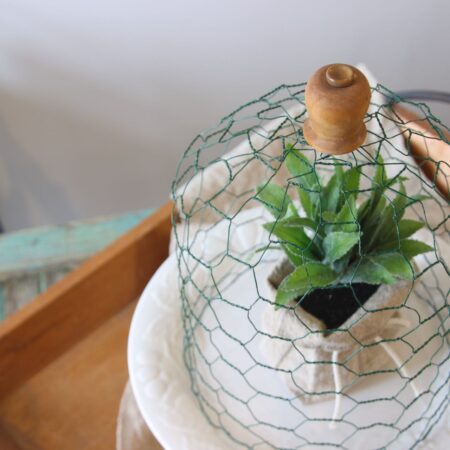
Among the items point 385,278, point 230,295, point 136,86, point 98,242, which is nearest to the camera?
point 385,278

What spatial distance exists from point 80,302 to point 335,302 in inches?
9.9

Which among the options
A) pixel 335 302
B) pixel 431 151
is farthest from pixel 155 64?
pixel 335 302

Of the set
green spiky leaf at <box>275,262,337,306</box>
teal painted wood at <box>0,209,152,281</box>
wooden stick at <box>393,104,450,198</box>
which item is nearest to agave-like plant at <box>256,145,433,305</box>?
green spiky leaf at <box>275,262,337,306</box>

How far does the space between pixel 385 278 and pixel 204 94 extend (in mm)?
524

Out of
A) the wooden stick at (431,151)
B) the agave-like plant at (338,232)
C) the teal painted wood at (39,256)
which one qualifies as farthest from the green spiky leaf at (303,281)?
the teal painted wood at (39,256)

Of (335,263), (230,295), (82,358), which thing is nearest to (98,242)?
(82,358)

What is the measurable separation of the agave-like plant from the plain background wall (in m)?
0.43

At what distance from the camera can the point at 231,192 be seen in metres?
0.60

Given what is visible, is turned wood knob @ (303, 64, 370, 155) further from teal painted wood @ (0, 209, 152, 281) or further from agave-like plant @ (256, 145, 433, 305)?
teal painted wood @ (0, 209, 152, 281)

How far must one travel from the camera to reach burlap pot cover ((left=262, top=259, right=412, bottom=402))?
1.25 feet

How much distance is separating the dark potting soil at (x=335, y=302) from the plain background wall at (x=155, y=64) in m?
0.44

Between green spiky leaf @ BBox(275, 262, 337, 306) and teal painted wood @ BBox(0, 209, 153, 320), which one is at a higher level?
green spiky leaf @ BBox(275, 262, 337, 306)

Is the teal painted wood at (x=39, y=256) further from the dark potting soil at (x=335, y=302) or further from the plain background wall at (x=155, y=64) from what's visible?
the dark potting soil at (x=335, y=302)

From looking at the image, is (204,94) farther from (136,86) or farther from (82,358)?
(82,358)
